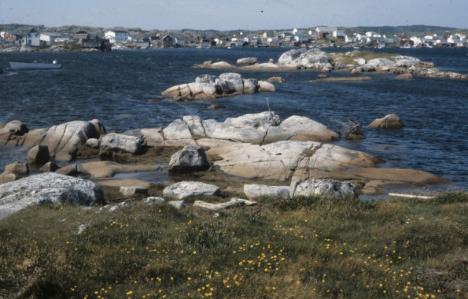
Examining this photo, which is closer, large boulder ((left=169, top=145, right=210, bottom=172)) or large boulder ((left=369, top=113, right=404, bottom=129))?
large boulder ((left=169, top=145, right=210, bottom=172))

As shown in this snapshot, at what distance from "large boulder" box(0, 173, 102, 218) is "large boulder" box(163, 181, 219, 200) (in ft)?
10.9

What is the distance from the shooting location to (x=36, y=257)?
1151 cm

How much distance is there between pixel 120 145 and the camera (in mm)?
36844

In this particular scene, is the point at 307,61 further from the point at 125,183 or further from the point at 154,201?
the point at 154,201

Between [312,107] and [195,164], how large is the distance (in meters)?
32.3

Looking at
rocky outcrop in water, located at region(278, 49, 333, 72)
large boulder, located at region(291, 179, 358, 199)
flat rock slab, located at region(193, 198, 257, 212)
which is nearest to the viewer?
flat rock slab, located at region(193, 198, 257, 212)

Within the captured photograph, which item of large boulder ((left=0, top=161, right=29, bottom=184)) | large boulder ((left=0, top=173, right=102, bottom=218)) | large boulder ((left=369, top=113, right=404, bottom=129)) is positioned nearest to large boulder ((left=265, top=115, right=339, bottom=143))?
large boulder ((left=369, top=113, right=404, bottom=129))

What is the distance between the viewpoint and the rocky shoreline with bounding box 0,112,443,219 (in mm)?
22141

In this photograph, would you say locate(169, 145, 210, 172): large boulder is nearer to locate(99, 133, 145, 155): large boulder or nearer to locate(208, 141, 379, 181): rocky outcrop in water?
locate(208, 141, 379, 181): rocky outcrop in water

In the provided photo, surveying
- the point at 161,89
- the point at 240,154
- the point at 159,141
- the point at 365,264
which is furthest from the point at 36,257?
the point at 161,89

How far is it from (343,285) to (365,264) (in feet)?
4.69

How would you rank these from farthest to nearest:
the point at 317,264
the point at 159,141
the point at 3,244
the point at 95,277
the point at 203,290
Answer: the point at 159,141 < the point at 3,244 < the point at 317,264 < the point at 95,277 < the point at 203,290

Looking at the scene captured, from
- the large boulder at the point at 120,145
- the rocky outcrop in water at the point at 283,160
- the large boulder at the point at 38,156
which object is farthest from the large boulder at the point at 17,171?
the rocky outcrop in water at the point at 283,160

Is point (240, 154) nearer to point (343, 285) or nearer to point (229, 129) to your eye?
point (229, 129)
